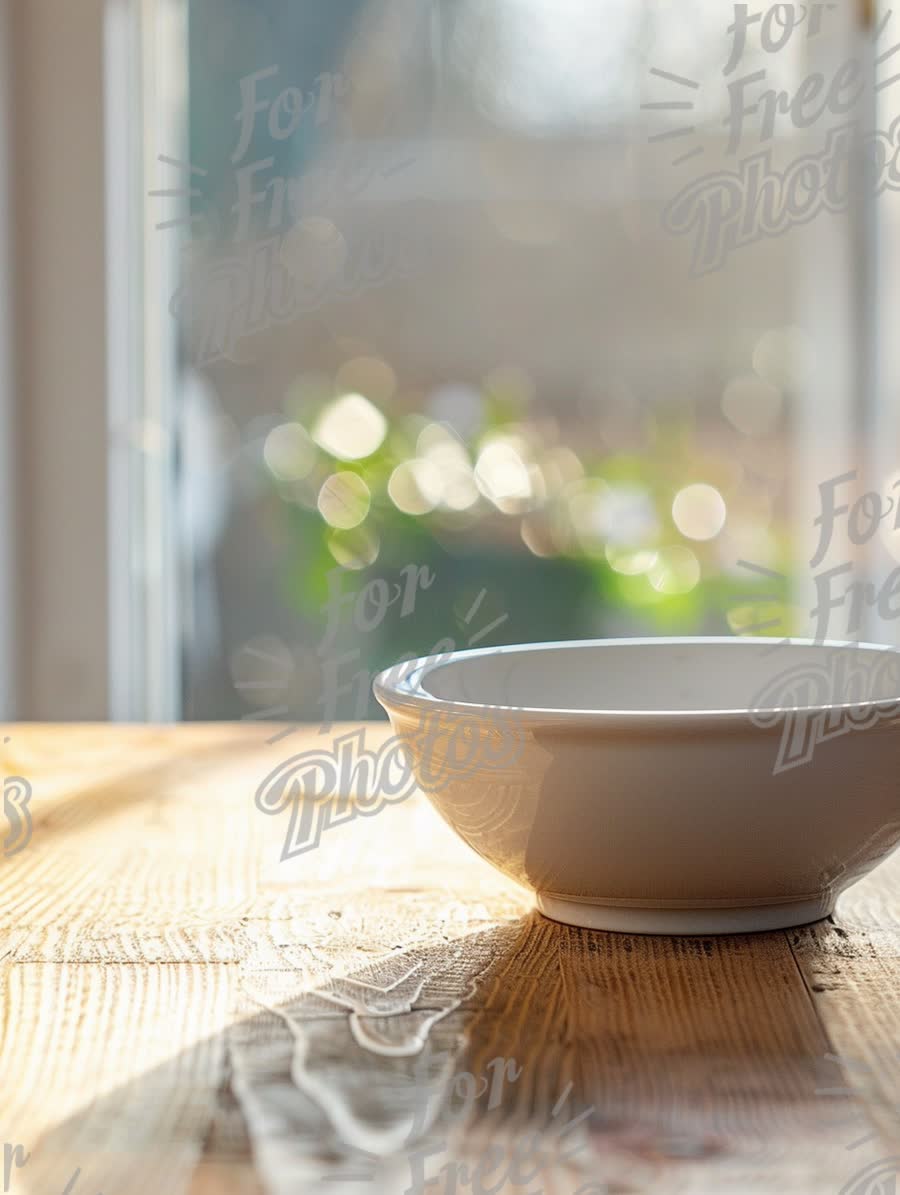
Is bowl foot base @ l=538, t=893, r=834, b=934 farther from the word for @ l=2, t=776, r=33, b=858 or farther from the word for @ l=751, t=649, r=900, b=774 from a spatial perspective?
the word for @ l=2, t=776, r=33, b=858

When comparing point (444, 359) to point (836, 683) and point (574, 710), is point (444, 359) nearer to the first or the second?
point (836, 683)

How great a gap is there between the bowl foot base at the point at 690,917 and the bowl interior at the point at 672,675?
0.14 metres

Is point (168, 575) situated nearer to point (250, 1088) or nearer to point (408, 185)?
point (408, 185)

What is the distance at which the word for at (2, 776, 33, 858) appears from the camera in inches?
33.2

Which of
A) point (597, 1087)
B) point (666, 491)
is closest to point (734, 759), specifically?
point (597, 1087)

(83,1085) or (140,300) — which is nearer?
(83,1085)

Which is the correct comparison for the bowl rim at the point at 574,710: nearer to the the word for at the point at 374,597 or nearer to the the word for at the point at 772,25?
the the word for at the point at 374,597

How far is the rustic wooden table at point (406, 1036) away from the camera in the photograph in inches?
16.7

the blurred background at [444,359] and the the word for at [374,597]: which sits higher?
the blurred background at [444,359]

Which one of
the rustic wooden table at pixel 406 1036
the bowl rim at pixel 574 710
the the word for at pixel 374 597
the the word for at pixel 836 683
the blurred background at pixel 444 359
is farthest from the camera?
the the word for at pixel 374 597

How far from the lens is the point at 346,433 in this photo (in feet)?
6.90

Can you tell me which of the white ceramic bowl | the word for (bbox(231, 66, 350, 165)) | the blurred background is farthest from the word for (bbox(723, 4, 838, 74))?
the white ceramic bowl

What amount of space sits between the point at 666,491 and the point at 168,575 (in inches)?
31.7

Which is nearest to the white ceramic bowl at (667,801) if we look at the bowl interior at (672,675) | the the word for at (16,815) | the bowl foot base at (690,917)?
the bowl foot base at (690,917)
